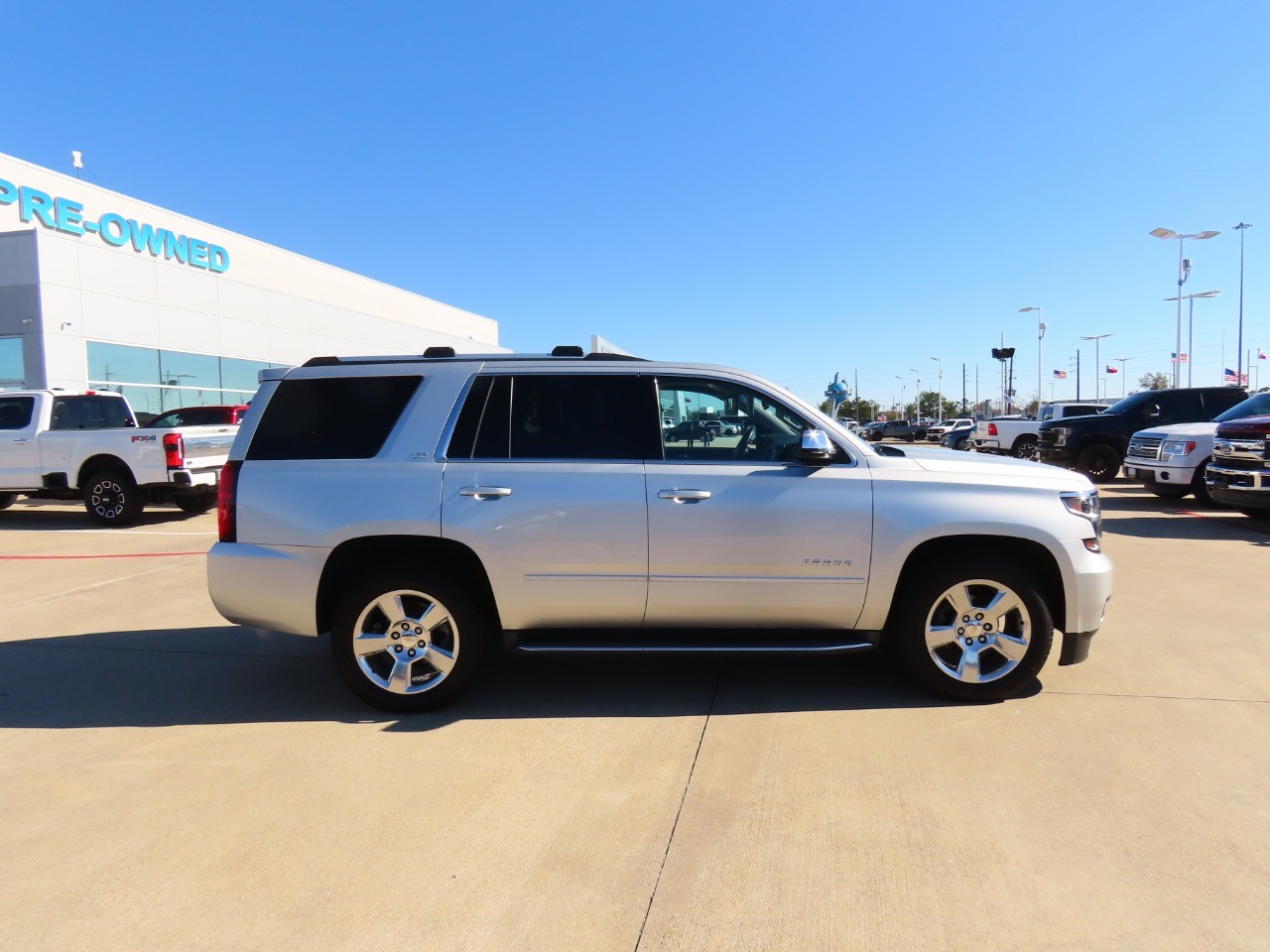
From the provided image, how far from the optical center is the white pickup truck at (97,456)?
1107 centimetres

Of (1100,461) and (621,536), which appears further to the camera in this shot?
(1100,461)

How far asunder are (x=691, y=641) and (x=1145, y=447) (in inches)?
460

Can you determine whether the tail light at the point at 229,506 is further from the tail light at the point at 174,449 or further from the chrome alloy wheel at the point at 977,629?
the tail light at the point at 174,449

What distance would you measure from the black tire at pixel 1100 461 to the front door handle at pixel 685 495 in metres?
14.2

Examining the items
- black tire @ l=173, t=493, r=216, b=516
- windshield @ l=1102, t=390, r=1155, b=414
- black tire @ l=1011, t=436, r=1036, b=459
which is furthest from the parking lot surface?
black tire @ l=1011, t=436, r=1036, b=459

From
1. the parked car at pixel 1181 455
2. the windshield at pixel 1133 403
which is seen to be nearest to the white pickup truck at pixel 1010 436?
the windshield at pixel 1133 403

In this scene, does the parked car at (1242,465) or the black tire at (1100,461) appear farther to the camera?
the black tire at (1100,461)

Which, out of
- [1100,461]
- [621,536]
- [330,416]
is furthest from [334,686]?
[1100,461]

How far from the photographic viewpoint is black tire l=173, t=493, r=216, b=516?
39.4 feet

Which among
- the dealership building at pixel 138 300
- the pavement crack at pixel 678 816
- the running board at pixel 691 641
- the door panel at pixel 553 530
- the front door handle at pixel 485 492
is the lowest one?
the pavement crack at pixel 678 816

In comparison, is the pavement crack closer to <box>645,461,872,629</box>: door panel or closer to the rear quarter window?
<box>645,461,872,629</box>: door panel

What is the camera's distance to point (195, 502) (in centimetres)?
1241

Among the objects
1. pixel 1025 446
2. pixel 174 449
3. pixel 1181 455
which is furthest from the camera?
pixel 1025 446

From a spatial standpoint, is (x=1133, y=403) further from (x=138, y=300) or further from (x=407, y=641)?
(x=138, y=300)
